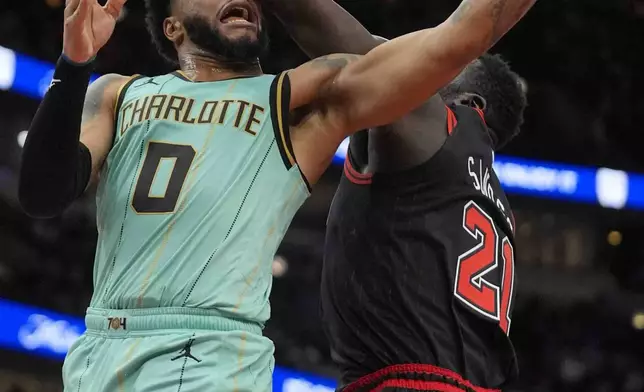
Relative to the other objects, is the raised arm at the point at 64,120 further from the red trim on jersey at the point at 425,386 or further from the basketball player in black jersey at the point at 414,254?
the red trim on jersey at the point at 425,386

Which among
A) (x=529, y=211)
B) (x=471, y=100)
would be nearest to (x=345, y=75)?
(x=471, y=100)

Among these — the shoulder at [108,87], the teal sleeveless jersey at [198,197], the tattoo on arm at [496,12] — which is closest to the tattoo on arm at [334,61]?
the teal sleeveless jersey at [198,197]

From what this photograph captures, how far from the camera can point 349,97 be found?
7.53ft

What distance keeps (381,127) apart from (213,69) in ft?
1.57

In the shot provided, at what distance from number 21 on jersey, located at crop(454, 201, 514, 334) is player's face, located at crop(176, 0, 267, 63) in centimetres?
75

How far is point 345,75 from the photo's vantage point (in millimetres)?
2316

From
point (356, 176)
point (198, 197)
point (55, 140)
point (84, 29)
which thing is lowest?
point (356, 176)

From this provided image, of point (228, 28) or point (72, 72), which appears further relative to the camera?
point (228, 28)

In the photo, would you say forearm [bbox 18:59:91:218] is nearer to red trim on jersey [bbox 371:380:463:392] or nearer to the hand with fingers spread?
the hand with fingers spread

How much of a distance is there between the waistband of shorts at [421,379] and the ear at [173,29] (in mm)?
1066

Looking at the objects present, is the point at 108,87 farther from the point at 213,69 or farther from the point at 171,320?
the point at 171,320

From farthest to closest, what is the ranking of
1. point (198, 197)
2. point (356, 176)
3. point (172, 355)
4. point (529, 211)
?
1. point (529, 211)
2. point (356, 176)
3. point (198, 197)
4. point (172, 355)

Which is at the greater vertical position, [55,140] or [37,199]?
[55,140]

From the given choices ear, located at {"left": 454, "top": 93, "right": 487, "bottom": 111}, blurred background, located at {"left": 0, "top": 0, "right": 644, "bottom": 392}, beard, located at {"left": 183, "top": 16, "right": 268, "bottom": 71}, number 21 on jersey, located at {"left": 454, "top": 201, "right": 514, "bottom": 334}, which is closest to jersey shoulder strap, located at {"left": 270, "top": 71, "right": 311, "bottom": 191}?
beard, located at {"left": 183, "top": 16, "right": 268, "bottom": 71}
